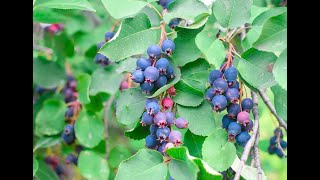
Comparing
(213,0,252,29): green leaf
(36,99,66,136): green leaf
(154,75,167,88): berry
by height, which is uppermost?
(213,0,252,29): green leaf

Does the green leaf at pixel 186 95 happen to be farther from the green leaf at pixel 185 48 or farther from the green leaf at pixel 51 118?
the green leaf at pixel 51 118

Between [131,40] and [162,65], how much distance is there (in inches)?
4.7

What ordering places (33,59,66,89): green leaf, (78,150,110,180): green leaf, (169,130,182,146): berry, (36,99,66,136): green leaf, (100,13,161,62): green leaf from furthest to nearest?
(33,59,66,89): green leaf < (36,99,66,136): green leaf < (78,150,110,180): green leaf < (100,13,161,62): green leaf < (169,130,182,146): berry

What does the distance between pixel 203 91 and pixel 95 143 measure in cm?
77

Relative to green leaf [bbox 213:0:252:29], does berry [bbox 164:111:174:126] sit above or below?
below

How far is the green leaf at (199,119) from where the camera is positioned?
1.15 m

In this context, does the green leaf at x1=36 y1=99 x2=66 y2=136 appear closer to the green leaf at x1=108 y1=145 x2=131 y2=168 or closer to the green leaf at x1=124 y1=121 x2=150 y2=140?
the green leaf at x1=108 y1=145 x2=131 y2=168

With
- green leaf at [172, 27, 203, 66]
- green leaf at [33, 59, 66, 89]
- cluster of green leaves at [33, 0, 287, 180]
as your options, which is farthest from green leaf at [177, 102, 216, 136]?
green leaf at [33, 59, 66, 89]

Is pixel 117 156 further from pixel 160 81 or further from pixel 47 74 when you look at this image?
pixel 160 81

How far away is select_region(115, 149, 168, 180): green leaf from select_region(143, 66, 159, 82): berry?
5.7 inches

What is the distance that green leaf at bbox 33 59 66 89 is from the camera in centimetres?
204

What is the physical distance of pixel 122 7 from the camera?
44.1 inches

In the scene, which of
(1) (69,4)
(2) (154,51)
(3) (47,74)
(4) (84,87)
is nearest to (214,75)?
(2) (154,51)
